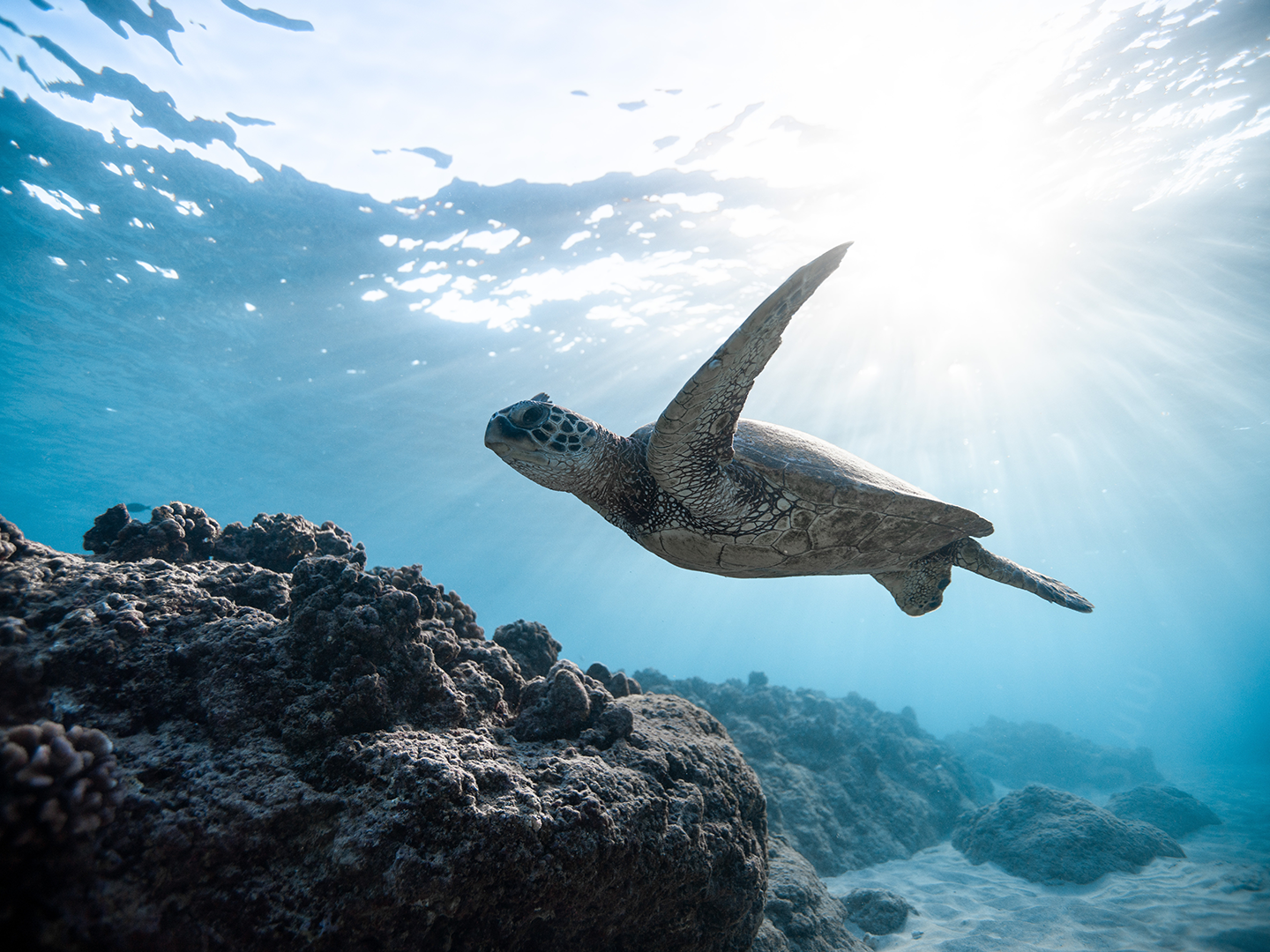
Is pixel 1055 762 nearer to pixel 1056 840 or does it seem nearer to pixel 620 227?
pixel 1056 840

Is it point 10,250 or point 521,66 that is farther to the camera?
point 10,250

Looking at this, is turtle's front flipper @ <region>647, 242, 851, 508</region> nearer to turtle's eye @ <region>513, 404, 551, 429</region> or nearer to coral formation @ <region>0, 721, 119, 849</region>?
turtle's eye @ <region>513, 404, 551, 429</region>

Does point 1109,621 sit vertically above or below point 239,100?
above

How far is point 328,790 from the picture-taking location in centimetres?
158

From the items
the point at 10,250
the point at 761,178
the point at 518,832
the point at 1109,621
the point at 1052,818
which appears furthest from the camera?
the point at 1109,621

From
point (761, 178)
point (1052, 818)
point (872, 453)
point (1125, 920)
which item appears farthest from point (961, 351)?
point (1125, 920)

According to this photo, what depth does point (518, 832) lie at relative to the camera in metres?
1.59

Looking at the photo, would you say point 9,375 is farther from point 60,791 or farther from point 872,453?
point 872,453

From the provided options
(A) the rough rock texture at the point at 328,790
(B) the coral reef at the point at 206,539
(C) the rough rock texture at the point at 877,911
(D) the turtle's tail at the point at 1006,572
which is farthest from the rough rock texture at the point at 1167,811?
(B) the coral reef at the point at 206,539

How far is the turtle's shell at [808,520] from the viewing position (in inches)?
109

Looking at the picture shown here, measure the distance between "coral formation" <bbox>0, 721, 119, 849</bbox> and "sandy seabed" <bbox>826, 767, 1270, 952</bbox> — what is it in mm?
6580

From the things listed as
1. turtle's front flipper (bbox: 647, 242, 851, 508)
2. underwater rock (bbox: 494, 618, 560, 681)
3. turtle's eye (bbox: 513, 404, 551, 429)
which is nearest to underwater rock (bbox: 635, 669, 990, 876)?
underwater rock (bbox: 494, 618, 560, 681)

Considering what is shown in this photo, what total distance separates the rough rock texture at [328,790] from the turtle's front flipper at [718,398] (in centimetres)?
129

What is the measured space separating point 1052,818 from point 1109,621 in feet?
380
